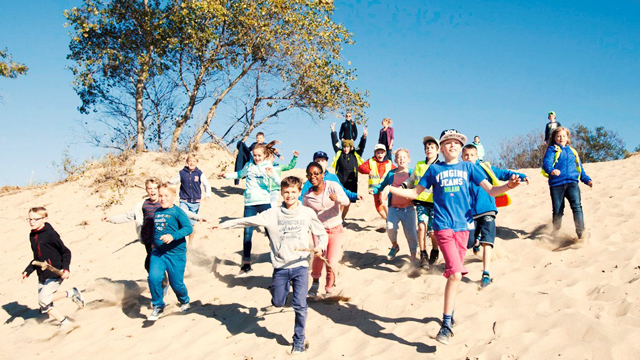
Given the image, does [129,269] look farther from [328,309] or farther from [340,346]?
[340,346]

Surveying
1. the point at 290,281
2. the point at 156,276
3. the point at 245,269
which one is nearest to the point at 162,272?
the point at 156,276

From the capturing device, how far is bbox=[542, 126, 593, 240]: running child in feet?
23.1

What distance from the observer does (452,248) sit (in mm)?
4391

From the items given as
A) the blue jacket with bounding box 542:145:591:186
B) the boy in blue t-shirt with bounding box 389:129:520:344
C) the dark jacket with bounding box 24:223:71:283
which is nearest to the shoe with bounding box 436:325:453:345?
the boy in blue t-shirt with bounding box 389:129:520:344

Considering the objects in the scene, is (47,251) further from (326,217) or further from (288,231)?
(326,217)

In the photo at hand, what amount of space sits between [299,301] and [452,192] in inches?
75.5

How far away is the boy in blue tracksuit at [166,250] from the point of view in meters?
5.63

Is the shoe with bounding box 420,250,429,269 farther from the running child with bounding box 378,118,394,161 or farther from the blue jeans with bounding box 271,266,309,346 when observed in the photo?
the running child with bounding box 378,118,394,161

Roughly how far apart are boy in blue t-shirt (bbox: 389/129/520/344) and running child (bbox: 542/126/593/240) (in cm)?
311

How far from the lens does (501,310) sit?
4750 millimetres

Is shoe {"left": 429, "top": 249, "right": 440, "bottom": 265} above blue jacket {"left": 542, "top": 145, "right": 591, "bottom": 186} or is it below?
below

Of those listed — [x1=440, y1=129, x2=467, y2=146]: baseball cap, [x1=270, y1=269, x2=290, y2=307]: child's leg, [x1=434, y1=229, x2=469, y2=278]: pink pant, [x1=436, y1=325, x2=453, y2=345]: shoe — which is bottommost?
[x1=436, y1=325, x2=453, y2=345]: shoe

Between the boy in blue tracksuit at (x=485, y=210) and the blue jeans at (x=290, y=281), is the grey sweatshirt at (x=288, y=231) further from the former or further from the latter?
the boy in blue tracksuit at (x=485, y=210)

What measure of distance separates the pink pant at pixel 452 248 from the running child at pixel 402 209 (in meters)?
2.06
